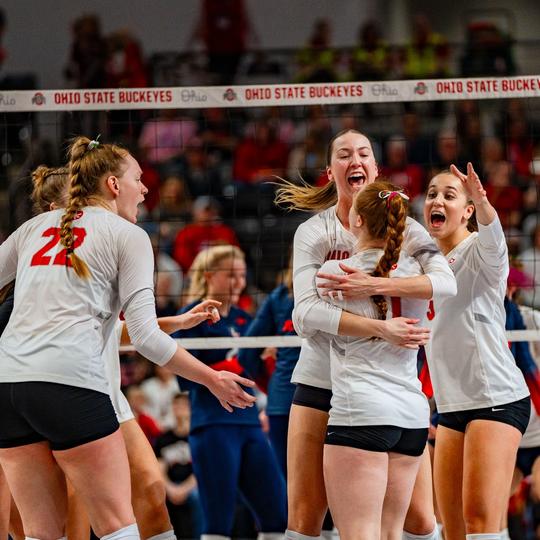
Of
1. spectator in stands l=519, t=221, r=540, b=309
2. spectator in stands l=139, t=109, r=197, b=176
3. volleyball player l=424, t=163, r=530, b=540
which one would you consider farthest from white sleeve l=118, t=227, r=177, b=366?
spectator in stands l=139, t=109, r=197, b=176

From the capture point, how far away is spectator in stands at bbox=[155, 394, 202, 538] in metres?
8.12

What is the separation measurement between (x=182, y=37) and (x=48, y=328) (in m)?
9.54

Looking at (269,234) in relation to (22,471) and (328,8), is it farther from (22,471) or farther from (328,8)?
(22,471)

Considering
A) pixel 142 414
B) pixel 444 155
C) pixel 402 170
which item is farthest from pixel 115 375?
pixel 444 155

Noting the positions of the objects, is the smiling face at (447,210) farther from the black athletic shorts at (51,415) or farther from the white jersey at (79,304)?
the black athletic shorts at (51,415)

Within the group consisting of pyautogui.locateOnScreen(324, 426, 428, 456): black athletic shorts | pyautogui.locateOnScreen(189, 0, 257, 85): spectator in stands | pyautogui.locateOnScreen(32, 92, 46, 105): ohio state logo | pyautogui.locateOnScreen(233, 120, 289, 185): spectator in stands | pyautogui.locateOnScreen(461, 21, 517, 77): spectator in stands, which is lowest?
pyautogui.locateOnScreen(324, 426, 428, 456): black athletic shorts

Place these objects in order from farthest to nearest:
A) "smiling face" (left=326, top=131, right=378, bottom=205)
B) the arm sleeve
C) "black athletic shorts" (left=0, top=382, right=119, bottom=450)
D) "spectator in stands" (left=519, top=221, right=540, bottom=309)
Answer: "spectator in stands" (left=519, top=221, right=540, bottom=309)
the arm sleeve
"smiling face" (left=326, top=131, right=378, bottom=205)
"black athletic shorts" (left=0, top=382, right=119, bottom=450)

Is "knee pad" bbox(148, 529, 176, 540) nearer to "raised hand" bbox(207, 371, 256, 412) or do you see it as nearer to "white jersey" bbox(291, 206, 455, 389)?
"white jersey" bbox(291, 206, 455, 389)

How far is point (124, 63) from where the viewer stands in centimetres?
1201

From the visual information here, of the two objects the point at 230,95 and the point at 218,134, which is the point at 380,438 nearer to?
the point at 230,95

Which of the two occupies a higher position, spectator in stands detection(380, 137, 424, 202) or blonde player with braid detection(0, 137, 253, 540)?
spectator in stands detection(380, 137, 424, 202)

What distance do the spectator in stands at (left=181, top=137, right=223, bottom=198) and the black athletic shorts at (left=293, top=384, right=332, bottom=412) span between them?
579 cm

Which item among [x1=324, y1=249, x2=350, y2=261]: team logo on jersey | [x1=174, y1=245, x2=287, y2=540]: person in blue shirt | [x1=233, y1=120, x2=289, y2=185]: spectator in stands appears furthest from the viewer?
[x1=233, y1=120, x2=289, y2=185]: spectator in stands

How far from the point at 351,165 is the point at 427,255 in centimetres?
71
